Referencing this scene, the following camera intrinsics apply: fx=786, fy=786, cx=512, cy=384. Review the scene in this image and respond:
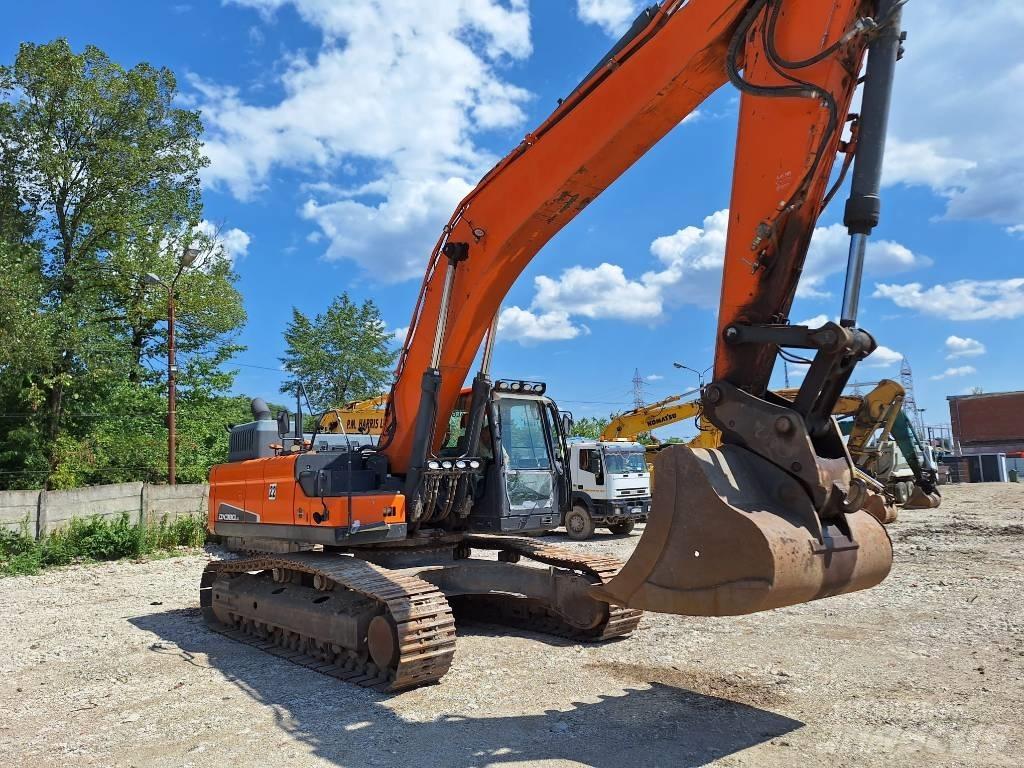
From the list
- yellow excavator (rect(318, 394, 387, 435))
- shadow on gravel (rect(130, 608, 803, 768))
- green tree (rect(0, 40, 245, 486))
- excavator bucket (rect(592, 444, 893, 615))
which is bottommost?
shadow on gravel (rect(130, 608, 803, 768))

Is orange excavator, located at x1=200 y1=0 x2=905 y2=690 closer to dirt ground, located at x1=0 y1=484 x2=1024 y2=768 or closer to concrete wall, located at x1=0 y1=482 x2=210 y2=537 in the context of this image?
dirt ground, located at x1=0 y1=484 x2=1024 y2=768

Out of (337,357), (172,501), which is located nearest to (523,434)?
(172,501)

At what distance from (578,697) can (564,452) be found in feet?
8.13

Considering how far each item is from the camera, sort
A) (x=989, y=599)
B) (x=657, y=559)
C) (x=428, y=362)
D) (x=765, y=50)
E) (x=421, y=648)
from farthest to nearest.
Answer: (x=989, y=599) → (x=428, y=362) → (x=421, y=648) → (x=765, y=50) → (x=657, y=559)

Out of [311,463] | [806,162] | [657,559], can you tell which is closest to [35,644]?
[311,463]

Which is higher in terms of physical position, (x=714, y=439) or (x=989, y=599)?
(x=714, y=439)

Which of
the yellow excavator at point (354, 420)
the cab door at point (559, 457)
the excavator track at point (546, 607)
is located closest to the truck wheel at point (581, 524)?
the yellow excavator at point (354, 420)

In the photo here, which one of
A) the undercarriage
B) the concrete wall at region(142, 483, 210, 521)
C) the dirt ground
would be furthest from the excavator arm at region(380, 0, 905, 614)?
the concrete wall at region(142, 483, 210, 521)

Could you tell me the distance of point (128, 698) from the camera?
242 inches

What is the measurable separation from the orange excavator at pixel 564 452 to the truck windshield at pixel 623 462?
34.7 feet

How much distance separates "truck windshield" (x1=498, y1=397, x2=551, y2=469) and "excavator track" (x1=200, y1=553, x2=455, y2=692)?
58.9 inches

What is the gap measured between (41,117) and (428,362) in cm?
2073

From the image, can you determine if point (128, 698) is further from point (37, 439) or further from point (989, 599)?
point (37, 439)

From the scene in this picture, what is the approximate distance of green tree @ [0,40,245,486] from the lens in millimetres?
19266
